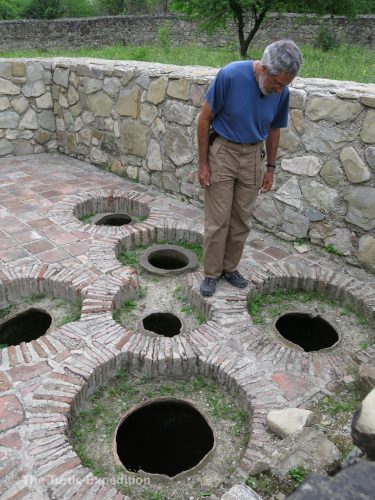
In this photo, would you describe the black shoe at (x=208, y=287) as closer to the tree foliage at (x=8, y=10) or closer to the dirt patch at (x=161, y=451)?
the dirt patch at (x=161, y=451)

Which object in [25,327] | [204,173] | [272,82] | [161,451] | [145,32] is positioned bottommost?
[161,451]

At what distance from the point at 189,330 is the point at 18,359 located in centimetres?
119

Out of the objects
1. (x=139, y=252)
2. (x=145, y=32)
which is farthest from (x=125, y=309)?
(x=145, y=32)

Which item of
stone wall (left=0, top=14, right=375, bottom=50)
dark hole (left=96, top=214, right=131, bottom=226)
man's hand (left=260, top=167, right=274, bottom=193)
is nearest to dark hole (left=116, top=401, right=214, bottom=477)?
man's hand (left=260, top=167, right=274, bottom=193)

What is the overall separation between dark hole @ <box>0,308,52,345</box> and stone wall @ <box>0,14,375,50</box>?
11429 mm

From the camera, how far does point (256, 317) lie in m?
3.18

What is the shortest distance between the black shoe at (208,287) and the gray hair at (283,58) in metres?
1.56

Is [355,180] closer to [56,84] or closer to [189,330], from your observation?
[189,330]

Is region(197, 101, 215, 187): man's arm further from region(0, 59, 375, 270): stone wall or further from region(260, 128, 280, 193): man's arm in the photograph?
region(0, 59, 375, 270): stone wall

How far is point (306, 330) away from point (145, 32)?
1507 cm

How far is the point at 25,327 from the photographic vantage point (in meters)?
3.20

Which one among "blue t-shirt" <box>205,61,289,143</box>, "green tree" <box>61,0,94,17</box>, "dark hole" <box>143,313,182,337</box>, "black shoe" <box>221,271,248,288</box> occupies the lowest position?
"dark hole" <box>143,313,182,337</box>

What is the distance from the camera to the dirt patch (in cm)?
197

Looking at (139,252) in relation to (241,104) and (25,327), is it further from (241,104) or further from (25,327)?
(241,104)
